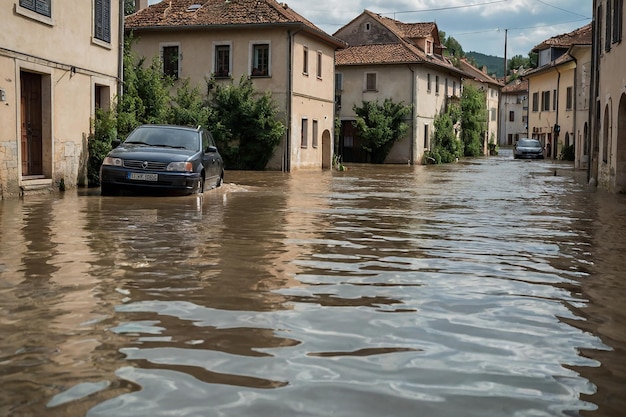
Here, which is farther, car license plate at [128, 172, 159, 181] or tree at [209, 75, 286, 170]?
tree at [209, 75, 286, 170]

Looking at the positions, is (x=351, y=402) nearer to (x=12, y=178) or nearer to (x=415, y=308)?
(x=415, y=308)

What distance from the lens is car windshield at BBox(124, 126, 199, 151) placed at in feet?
61.8

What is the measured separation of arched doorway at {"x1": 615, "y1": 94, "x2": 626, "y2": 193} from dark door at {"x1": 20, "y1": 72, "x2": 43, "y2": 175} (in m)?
13.5

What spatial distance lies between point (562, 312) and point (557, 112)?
55328 mm

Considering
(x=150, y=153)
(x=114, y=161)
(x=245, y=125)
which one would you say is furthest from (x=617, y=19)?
(x=245, y=125)

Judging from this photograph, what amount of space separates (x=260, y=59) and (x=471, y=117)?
2996 centimetres

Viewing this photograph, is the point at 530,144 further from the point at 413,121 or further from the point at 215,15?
the point at 215,15

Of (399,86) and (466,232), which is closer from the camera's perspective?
(466,232)

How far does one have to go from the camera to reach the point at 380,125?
166 feet

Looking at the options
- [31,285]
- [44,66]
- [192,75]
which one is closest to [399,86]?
[192,75]

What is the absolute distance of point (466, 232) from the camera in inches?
488

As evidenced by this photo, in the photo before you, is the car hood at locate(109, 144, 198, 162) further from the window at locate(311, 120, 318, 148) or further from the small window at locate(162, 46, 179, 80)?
the window at locate(311, 120, 318, 148)

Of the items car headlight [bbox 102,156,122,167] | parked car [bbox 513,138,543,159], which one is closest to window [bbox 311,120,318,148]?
car headlight [bbox 102,156,122,167]

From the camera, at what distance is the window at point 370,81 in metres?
52.1
